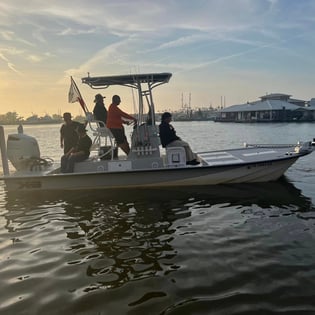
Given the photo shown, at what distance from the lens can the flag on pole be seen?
33.7ft

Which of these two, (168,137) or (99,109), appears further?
(99,109)

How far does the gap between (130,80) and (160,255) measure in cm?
611

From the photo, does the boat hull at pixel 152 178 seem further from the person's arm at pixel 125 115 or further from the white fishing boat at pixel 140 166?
the person's arm at pixel 125 115

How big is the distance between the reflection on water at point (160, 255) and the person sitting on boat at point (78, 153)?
3.94 feet

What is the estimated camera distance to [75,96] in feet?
33.8

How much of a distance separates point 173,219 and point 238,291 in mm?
3318

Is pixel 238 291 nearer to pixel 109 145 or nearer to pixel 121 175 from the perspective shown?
pixel 121 175

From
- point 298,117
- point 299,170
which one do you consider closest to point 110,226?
point 299,170

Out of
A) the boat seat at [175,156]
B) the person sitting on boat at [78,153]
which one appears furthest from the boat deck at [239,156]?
the person sitting on boat at [78,153]

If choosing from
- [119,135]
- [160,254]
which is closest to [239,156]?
[119,135]

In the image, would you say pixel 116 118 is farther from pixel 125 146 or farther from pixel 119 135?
pixel 125 146

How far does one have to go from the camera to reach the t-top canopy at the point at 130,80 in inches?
405

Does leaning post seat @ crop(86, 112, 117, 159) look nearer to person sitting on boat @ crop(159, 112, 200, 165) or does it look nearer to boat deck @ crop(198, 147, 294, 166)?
person sitting on boat @ crop(159, 112, 200, 165)

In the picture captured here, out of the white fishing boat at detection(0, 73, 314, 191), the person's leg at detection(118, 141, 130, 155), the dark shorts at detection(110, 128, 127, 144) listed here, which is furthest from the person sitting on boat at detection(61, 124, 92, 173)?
the person's leg at detection(118, 141, 130, 155)
